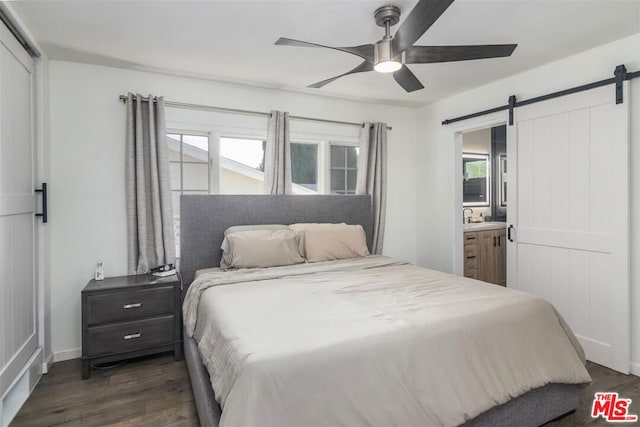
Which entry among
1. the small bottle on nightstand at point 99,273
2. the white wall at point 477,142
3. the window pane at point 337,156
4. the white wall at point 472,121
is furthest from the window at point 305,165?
the white wall at point 477,142

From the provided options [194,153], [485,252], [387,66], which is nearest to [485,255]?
[485,252]

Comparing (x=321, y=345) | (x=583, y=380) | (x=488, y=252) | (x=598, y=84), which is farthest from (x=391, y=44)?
(x=488, y=252)

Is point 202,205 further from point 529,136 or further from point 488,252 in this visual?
point 488,252

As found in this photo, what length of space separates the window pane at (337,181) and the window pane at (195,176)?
4.75 ft

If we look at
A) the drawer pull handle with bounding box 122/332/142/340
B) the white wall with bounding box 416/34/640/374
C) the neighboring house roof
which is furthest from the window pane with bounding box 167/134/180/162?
the white wall with bounding box 416/34/640/374

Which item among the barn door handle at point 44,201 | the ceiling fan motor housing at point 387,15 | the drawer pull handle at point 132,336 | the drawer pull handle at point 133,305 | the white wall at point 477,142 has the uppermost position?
the ceiling fan motor housing at point 387,15

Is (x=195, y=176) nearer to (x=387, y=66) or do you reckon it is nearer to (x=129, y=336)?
(x=129, y=336)

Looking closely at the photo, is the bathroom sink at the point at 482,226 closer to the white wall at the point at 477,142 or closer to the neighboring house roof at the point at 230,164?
the white wall at the point at 477,142

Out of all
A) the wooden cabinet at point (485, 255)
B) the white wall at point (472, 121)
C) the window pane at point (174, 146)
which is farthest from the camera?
the wooden cabinet at point (485, 255)

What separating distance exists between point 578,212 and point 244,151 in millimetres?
3150

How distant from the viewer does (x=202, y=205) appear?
330 cm

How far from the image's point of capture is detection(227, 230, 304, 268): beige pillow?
2.96 meters

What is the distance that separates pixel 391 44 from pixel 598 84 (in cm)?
194

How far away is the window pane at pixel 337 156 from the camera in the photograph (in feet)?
13.6
